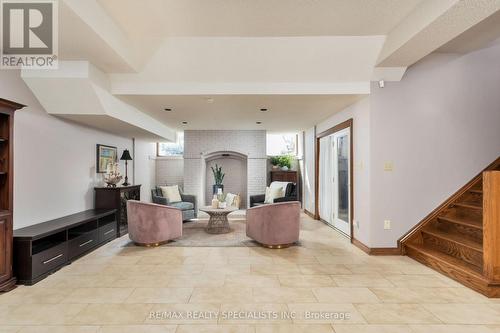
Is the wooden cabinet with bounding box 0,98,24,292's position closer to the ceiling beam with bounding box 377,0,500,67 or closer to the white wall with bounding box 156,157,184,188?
the ceiling beam with bounding box 377,0,500,67

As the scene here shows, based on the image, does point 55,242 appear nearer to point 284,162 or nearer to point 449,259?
point 449,259

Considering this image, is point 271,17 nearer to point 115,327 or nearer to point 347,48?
point 347,48

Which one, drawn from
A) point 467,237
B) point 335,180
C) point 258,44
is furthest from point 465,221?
point 258,44

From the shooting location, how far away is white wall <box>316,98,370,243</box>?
13.5 feet

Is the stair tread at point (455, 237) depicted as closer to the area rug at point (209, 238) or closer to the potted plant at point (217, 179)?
the area rug at point (209, 238)

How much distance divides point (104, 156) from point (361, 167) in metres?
4.81

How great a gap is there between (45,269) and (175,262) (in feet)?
4.81

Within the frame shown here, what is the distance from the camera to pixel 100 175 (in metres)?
5.44

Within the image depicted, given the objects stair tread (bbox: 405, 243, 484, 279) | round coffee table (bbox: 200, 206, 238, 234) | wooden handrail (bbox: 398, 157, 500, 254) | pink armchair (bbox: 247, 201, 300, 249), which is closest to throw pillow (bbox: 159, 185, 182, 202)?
round coffee table (bbox: 200, 206, 238, 234)

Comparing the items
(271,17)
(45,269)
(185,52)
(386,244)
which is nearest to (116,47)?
(185,52)

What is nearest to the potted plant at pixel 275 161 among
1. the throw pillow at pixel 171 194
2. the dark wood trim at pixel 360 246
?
the throw pillow at pixel 171 194

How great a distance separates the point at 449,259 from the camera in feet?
11.0

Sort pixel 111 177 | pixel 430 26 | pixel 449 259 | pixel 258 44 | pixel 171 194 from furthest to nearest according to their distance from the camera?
pixel 171 194 < pixel 111 177 < pixel 258 44 < pixel 449 259 < pixel 430 26

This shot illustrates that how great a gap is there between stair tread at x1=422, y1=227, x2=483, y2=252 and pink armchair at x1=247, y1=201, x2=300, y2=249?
185 cm
